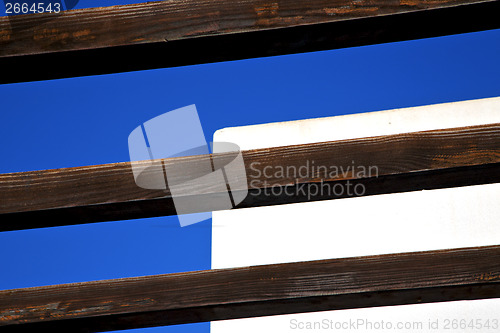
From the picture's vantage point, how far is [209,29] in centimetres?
92

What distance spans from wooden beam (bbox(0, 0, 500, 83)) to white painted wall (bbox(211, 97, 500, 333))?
2.44 meters

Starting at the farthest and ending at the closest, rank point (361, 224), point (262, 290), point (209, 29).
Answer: point (361, 224) → point (262, 290) → point (209, 29)

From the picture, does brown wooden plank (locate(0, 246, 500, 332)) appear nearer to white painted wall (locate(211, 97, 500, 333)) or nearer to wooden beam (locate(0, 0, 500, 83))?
wooden beam (locate(0, 0, 500, 83))

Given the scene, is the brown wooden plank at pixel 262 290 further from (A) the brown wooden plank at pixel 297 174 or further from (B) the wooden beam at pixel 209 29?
(B) the wooden beam at pixel 209 29

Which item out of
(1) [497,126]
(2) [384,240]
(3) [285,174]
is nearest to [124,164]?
(3) [285,174]

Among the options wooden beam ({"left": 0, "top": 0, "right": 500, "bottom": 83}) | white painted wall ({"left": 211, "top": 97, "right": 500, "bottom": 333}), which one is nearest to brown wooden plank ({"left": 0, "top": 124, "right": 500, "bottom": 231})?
wooden beam ({"left": 0, "top": 0, "right": 500, "bottom": 83})

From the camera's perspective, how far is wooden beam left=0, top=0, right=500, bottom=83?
90 centimetres

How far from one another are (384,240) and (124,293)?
97.5 inches

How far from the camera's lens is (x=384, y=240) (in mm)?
3344

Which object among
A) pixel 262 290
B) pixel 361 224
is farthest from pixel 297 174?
pixel 361 224

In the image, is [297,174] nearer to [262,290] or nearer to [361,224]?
[262,290]

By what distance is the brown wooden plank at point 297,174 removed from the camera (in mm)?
997

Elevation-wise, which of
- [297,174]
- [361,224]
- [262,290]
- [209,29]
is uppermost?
[361,224]

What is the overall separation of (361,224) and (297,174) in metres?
2.55
